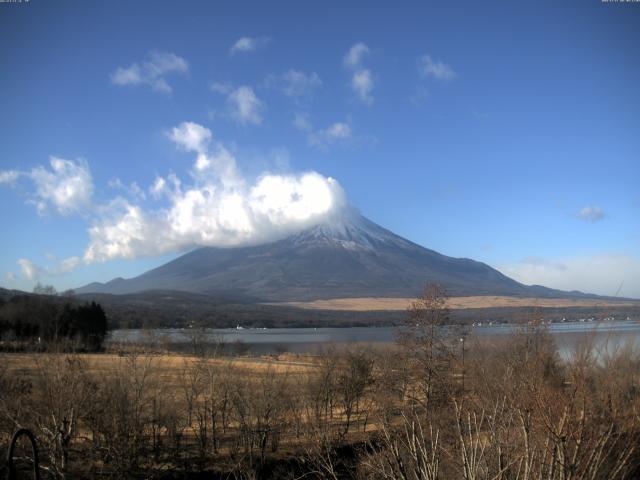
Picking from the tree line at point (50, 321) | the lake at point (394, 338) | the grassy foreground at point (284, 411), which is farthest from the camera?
the tree line at point (50, 321)

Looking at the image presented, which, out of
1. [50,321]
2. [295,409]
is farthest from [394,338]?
[50,321]

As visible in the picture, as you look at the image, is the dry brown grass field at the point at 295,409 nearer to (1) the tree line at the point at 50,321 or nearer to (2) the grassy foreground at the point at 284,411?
(2) the grassy foreground at the point at 284,411

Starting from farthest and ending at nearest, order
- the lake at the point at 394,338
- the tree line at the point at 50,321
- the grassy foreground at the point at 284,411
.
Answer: the tree line at the point at 50,321, the grassy foreground at the point at 284,411, the lake at the point at 394,338

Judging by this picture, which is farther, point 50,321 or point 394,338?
point 50,321

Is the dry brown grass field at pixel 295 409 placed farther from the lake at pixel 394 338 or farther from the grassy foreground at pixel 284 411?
the lake at pixel 394 338

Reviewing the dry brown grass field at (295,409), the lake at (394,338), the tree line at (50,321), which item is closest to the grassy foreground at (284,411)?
the dry brown grass field at (295,409)

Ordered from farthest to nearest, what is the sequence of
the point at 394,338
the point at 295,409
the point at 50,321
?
the point at 50,321
the point at 394,338
the point at 295,409

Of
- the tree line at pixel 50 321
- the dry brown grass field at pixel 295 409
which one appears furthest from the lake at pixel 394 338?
the tree line at pixel 50 321

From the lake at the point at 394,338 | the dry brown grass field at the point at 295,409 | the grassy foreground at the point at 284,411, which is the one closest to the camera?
the lake at the point at 394,338

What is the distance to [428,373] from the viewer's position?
28.4 m

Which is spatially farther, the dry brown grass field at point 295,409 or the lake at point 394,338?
the dry brown grass field at point 295,409

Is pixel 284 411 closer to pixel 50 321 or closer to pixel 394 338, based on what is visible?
pixel 394 338

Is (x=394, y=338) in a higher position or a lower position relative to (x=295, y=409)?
higher

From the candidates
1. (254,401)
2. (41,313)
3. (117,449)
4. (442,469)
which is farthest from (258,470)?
(41,313)
